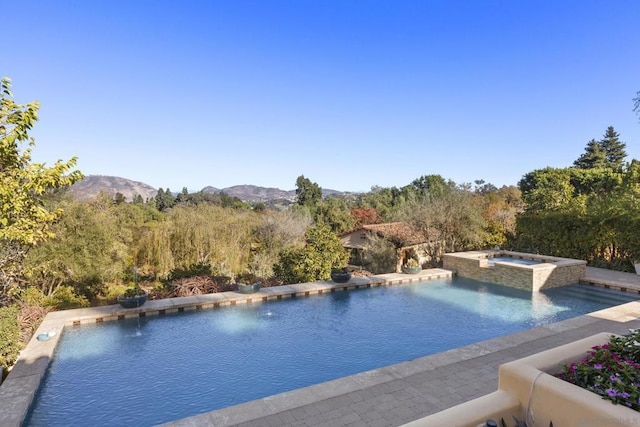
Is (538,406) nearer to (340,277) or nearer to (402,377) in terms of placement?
(402,377)

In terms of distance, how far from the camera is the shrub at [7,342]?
231 inches

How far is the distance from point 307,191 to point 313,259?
29.3m

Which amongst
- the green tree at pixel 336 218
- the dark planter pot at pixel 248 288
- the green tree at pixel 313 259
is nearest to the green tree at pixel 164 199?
the green tree at pixel 336 218

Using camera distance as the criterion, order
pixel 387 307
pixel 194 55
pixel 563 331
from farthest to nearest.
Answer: pixel 194 55 < pixel 387 307 < pixel 563 331

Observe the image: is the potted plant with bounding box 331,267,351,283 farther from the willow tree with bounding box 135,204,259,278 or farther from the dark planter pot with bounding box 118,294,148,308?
the dark planter pot with bounding box 118,294,148,308

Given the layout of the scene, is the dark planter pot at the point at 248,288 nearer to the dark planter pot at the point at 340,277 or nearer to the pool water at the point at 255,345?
the pool water at the point at 255,345

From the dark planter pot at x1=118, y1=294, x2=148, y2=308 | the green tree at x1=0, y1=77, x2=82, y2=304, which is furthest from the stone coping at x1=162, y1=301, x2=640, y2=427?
the dark planter pot at x1=118, y1=294, x2=148, y2=308

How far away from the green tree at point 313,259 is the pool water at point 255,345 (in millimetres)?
1337

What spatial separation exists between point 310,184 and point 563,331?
3523cm

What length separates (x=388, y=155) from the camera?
29.1 m

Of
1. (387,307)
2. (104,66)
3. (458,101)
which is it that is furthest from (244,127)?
(387,307)

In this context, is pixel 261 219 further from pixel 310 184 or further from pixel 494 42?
pixel 310 184

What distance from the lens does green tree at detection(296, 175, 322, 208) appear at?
41.2 metres

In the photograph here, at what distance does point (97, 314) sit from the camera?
8.84 m
